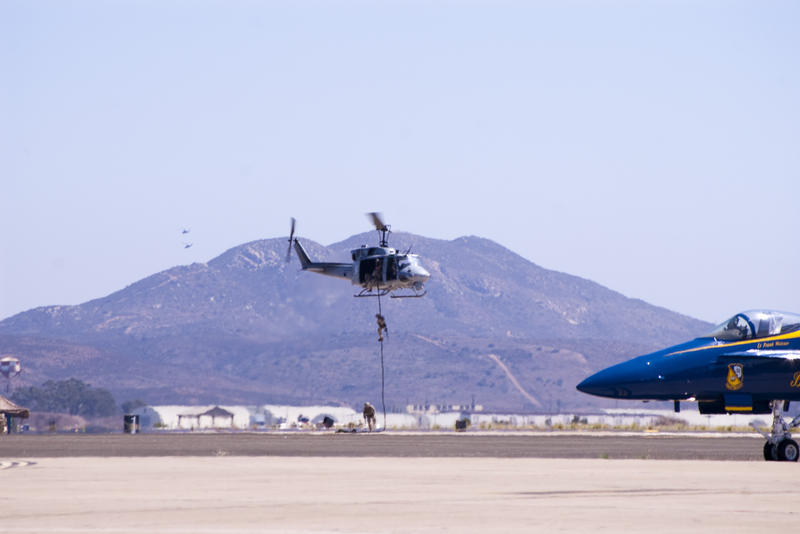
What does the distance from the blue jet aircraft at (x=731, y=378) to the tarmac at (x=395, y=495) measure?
48.7 inches

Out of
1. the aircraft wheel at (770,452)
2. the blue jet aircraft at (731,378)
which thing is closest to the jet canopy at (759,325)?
the blue jet aircraft at (731,378)

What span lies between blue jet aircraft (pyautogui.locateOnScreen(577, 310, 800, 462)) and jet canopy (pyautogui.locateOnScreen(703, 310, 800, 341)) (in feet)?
0.09

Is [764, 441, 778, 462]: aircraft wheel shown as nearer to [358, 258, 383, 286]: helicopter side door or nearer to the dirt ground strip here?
the dirt ground strip

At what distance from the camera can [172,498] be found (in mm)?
19203

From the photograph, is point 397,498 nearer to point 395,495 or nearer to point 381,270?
point 395,495

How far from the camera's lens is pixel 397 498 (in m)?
19.2

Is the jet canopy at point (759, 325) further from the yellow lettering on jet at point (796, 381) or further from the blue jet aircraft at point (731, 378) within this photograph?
the yellow lettering on jet at point (796, 381)

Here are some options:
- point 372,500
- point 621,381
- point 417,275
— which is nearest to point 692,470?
point 621,381

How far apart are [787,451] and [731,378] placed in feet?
6.53

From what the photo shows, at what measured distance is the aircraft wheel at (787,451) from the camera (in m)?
28.8

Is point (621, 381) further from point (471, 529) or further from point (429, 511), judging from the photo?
point (471, 529)

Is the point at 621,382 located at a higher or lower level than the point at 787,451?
higher

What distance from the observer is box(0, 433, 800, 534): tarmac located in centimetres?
1584

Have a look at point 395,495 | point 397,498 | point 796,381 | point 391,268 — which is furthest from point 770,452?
point 391,268
